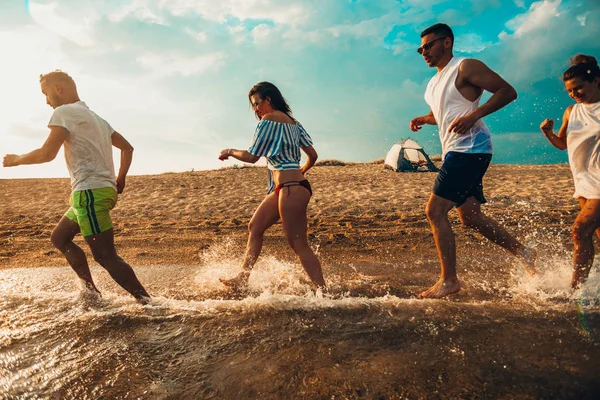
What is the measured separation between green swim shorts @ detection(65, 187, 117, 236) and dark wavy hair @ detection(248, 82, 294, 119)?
145 centimetres

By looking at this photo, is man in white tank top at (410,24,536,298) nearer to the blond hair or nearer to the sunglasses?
the sunglasses

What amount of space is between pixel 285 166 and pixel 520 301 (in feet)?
7.08

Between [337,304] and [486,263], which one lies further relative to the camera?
[486,263]

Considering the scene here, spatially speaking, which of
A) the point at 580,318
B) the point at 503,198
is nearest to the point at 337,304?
the point at 580,318

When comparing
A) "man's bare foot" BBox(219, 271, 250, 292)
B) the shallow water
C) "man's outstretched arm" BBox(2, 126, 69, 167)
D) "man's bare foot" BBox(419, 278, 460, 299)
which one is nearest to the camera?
the shallow water

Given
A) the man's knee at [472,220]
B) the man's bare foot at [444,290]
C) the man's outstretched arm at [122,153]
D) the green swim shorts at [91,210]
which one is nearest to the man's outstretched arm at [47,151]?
→ the green swim shorts at [91,210]

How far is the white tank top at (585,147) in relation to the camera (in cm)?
307

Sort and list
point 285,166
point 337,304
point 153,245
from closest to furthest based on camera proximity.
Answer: point 337,304, point 285,166, point 153,245

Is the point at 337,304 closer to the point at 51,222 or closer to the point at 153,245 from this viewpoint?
the point at 153,245

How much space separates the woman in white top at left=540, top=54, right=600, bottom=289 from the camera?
10.1 ft

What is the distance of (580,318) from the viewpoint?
2691mm

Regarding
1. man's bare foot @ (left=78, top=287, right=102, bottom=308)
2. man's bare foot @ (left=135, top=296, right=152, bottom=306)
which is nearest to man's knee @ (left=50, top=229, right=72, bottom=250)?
man's bare foot @ (left=78, top=287, right=102, bottom=308)

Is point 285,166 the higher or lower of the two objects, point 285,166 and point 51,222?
the higher

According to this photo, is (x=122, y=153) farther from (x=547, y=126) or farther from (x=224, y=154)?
(x=547, y=126)
